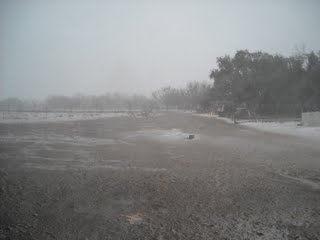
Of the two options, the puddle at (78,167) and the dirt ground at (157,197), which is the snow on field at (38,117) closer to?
the dirt ground at (157,197)

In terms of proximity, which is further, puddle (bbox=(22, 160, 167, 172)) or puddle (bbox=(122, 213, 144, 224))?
puddle (bbox=(22, 160, 167, 172))

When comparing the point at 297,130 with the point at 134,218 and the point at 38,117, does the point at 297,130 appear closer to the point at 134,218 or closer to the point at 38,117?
the point at 134,218

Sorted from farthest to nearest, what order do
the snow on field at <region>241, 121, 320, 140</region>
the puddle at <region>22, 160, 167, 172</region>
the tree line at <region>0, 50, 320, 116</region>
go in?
the tree line at <region>0, 50, 320, 116</region> < the snow on field at <region>241, 121, 320, 140</region> < the puddle at <region>22, 160, 167, 172</region>

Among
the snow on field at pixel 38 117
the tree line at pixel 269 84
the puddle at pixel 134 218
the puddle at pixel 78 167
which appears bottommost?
the snow on field at pixel 38 117

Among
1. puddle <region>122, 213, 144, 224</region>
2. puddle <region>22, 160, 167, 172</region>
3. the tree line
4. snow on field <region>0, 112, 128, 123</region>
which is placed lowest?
snow on field <region>0, 112, 128, 123</region>

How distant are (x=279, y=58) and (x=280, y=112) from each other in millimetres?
9214

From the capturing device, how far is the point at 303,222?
14.9 feet

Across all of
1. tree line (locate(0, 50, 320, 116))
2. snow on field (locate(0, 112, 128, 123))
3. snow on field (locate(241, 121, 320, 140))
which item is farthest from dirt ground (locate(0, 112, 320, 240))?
tree line (locate(0, 50, 320, 116))

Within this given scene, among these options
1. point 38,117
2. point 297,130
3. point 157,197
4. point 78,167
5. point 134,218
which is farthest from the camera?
point 38,117

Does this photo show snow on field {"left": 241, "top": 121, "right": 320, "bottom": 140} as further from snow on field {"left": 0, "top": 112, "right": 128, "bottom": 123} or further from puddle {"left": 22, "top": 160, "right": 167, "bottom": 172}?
snow on field {"left": 0, "top": 112, "right": 128, "bottom": 123}

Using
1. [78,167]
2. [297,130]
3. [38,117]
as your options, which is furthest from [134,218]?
[38,117]

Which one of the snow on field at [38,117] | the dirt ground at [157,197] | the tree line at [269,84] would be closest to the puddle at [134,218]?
the dirt ground at [157,197]

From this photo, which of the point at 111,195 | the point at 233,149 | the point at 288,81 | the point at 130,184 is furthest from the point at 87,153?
the point at 288,81

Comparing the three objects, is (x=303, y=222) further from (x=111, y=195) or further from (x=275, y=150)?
(x=275, y=150)
